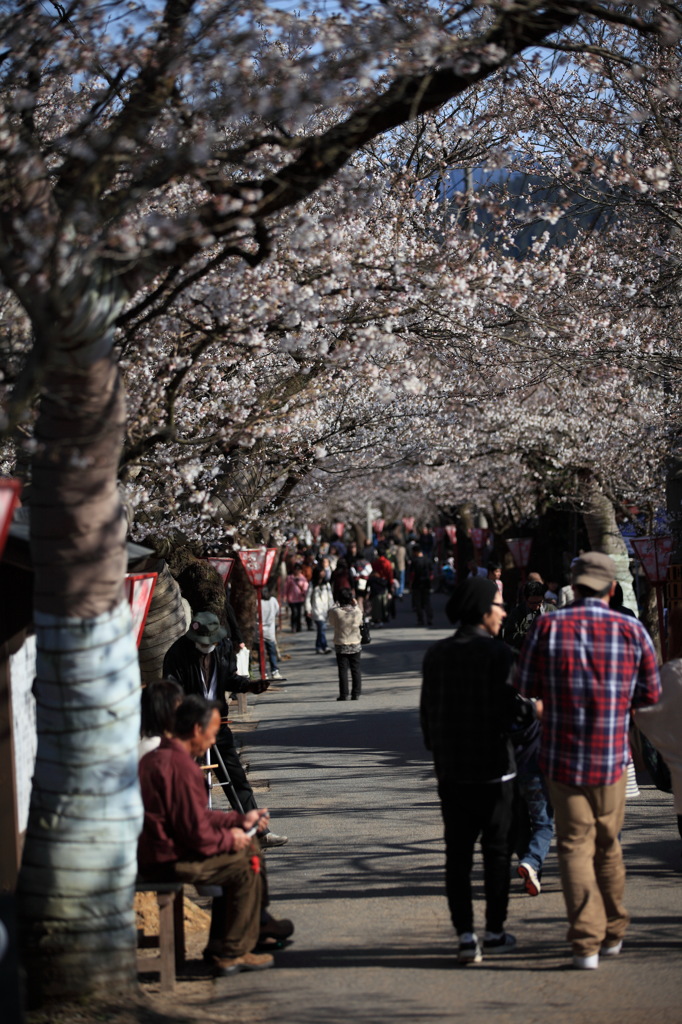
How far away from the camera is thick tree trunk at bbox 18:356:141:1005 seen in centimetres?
487

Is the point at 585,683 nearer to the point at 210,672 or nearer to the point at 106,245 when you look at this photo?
the point at 106,245

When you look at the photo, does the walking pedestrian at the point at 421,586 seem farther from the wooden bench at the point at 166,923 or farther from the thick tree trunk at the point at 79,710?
the thick tree trunk at the point at 79,710

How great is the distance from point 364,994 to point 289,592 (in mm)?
26707

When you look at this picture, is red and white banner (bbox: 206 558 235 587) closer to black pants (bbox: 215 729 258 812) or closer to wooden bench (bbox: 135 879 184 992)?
black pants (bbox: 215 729 258 812)

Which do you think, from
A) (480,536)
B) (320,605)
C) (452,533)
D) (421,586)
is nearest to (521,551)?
(320,605)

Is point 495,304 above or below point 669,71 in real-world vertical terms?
below

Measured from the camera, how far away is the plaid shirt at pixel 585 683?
5.62m

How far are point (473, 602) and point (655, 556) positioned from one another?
26.6 ft

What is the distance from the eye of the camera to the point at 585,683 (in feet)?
18.5

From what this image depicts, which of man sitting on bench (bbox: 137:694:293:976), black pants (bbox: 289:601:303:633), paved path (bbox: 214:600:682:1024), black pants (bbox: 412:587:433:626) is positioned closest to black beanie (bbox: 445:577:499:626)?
man sitting on bench (bbox: 137:694:293:976)

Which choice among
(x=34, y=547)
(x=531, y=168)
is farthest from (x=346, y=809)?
(x=531, y=168)

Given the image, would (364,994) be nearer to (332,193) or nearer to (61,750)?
(61,750)

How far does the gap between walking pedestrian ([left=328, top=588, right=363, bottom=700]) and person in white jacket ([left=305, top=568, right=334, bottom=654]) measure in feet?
23.4

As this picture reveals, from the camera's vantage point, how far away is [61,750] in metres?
4.93
